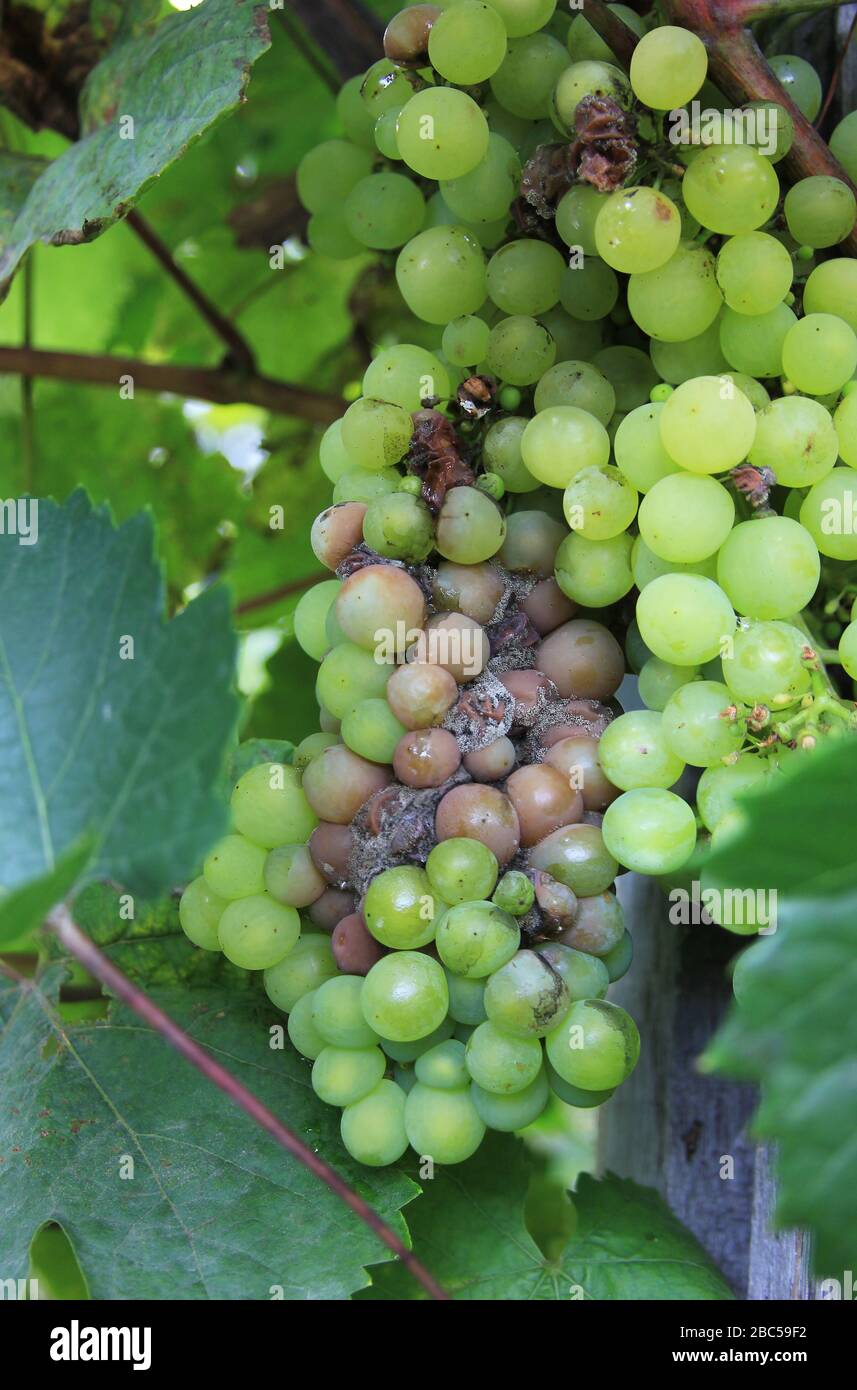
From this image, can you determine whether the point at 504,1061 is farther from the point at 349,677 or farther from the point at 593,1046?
the point at 349,677

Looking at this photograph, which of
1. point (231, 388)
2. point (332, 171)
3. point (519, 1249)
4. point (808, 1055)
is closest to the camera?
point (808, 1055)

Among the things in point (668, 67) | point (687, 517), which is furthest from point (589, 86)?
point (687, 517)

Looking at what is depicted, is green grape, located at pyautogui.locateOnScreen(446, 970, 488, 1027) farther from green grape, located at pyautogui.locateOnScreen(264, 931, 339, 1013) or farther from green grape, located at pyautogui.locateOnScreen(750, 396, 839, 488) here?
green grape, located at pyautogui.locateOnScreen(750, 396, 839, 488)

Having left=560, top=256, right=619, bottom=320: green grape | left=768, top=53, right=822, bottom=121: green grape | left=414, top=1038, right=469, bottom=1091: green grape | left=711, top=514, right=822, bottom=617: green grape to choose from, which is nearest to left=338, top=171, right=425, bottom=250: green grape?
left=560, top=256, right=619, bottom=320: green grape

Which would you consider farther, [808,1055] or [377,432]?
[377,432]

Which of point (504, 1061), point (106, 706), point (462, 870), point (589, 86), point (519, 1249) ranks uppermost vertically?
point (589, 86)

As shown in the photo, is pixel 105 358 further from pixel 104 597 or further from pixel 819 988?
pixel 819 988
